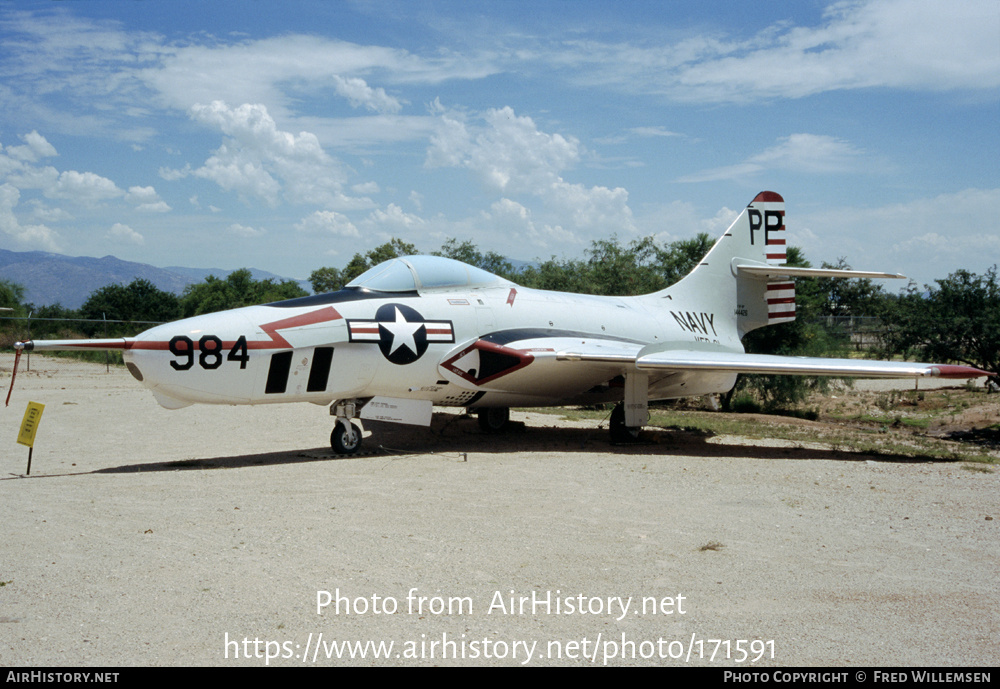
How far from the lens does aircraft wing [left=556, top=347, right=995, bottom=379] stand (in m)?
11.7

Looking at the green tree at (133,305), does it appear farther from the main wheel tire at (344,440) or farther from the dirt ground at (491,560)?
the dirt ground at (491,560)

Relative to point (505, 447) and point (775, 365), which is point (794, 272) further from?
point (505, 447)

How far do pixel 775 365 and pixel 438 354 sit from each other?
585cm

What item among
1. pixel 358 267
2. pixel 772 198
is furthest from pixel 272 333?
pixel 358 267

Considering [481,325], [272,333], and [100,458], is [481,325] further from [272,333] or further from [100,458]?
[100,458]

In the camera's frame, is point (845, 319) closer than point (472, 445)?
No

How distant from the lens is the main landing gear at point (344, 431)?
472 inches

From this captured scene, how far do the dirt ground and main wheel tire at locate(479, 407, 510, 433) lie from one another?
145 inches

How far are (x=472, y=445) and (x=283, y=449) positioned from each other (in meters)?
3.39

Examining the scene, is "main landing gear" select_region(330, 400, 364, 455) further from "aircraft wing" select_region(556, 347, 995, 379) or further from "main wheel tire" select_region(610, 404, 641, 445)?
"main wheel tire" select_region(610, 404, 641, 445)

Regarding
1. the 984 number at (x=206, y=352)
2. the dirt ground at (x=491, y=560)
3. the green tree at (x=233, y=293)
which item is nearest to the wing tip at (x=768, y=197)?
the dirt ground at (x=491, y=560)

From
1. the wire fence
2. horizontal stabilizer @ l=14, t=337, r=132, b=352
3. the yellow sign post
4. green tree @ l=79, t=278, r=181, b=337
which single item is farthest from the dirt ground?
green tree @ l=79, t=278, r=181, b=337

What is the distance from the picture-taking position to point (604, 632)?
481cm

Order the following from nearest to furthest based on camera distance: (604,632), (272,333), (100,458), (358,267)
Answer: (604,632), (272,333), (100,458), (358,267)
